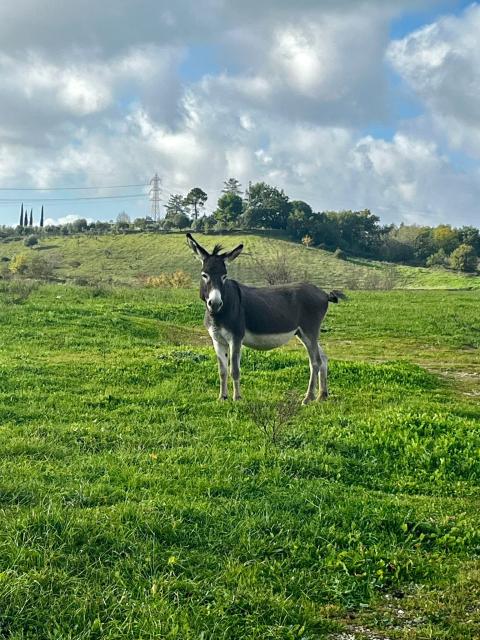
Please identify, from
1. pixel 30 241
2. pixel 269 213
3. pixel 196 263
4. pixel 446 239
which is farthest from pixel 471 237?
pixel 30 241

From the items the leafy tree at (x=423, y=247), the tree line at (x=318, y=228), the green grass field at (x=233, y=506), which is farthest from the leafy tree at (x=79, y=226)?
the green grass field at (x=233, y=506)

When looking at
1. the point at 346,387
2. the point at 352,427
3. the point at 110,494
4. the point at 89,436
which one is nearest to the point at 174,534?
the point at 110,494

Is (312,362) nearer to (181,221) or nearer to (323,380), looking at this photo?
(323,380)

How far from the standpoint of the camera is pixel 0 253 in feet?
254

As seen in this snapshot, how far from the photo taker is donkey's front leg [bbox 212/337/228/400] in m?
9.84

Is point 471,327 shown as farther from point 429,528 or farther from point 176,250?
point 176,250

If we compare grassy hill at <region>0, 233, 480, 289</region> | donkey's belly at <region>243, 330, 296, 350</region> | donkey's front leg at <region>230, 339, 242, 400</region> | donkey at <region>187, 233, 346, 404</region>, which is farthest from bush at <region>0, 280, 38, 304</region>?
grassy hill at <region>0, 233, 480, 289</region>

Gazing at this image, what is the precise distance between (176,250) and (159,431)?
232 ft

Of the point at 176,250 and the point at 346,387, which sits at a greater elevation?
the point at 176,250

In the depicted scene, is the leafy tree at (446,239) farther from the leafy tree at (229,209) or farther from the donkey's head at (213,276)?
the donkey's head at (213,276)

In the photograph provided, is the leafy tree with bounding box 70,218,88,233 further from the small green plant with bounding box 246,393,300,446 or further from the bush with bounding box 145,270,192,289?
the small green plant with bounding box 246,393,300,446

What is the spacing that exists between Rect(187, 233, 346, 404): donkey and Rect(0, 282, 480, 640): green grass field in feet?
2.28

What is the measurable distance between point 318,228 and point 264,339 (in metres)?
81.6

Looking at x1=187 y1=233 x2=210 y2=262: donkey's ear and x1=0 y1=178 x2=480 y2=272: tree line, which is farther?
x1=0 y1=178 x2=480 y2=272: tree line
